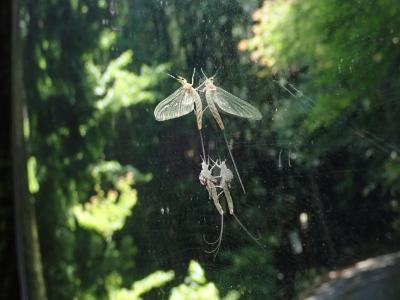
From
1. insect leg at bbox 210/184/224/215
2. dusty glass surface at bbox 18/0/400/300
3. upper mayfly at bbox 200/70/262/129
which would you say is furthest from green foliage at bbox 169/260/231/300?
upper mayfly at bbox 200/70/262/129

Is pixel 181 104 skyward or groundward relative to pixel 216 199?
skyward

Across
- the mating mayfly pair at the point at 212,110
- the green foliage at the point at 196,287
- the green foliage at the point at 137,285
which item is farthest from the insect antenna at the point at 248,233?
the green foliage at the point at 137,285

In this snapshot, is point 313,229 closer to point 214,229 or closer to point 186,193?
point 214,229

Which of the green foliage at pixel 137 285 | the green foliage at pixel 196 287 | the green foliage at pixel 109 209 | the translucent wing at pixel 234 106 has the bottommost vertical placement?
the green foliage at pixel 196 287

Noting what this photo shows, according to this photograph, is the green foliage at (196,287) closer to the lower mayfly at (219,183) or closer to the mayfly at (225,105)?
the lower mayfly at (219,183)

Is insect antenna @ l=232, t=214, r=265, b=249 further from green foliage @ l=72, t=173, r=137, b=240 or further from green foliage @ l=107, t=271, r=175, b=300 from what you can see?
green foliage @ l=72, t=173, r=137, b=240

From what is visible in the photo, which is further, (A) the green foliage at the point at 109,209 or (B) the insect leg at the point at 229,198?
(A) the green foliage at the point at 109,209

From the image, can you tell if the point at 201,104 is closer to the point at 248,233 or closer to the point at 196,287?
the point at 248,233

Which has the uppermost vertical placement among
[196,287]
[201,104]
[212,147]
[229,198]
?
[201,104]

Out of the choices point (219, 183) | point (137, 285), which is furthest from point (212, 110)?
point (137, 285)
